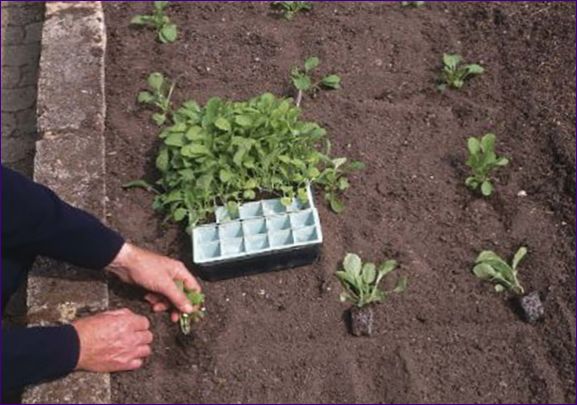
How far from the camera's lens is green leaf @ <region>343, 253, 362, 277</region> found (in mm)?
2771

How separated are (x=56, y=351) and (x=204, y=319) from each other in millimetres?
552

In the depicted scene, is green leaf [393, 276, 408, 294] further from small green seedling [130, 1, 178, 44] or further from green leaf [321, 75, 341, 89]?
small green seedling [130, 1, 178, 44]

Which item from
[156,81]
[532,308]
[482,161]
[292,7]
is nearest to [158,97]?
[156,81]

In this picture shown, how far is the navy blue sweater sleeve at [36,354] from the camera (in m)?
2.25

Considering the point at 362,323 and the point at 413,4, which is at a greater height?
the point at 413,4

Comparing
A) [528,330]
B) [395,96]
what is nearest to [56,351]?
[528,330]

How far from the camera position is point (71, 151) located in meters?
3.17

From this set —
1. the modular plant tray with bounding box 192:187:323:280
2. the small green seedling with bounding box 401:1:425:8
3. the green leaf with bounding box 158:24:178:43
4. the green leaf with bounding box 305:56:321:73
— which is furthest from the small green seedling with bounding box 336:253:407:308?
the small green seedling with bounding box 401:1:425:8

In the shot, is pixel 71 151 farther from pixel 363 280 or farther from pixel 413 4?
pixel 413 4

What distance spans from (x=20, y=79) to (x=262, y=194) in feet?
6.47

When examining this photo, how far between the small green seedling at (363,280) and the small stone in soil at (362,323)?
0.04m

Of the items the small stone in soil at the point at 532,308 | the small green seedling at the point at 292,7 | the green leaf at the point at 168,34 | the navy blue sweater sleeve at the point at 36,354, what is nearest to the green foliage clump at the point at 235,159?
the navy blue sweater sleeve at the point at 36,354

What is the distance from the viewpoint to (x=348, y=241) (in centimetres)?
292

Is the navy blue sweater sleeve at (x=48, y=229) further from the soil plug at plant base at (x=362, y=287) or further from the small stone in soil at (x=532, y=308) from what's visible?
the small stone in soil at (x=532, y=308)
